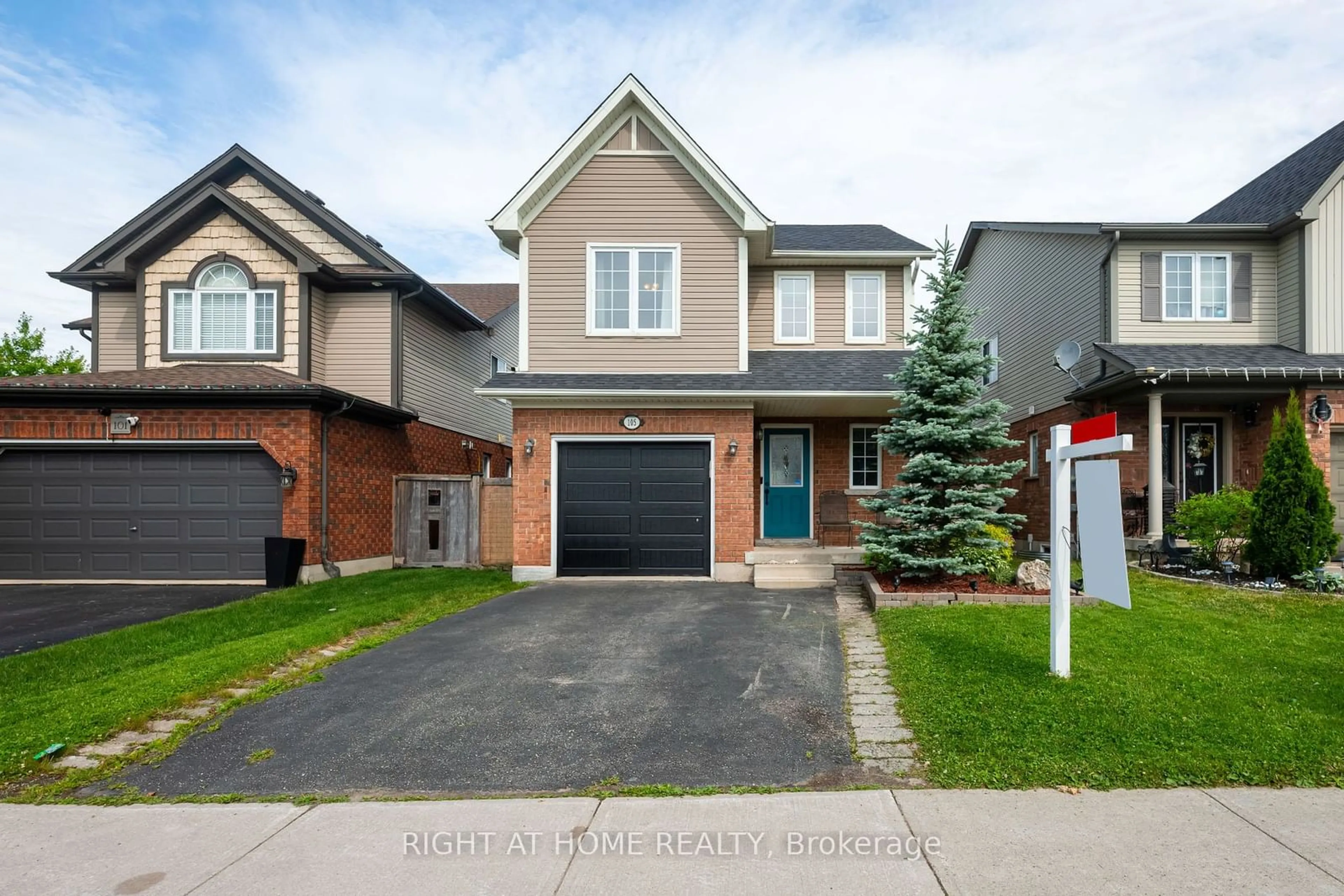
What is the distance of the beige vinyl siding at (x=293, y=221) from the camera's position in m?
14.6

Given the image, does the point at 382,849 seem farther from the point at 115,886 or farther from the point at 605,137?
the point at 605,137

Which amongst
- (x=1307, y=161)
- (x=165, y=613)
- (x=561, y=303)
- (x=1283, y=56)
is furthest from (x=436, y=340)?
(x=1307, y=161)

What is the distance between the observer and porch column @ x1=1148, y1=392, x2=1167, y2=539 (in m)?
11.7

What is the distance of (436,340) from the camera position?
1639 cm

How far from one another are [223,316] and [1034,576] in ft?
48.4

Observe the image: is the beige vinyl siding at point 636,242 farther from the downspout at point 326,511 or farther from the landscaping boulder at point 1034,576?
the landscaping boulder at point 1034,576

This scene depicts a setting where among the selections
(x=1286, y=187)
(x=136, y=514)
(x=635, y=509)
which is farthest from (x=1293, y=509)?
(x=136, y=514)

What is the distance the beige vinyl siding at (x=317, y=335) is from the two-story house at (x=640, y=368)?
14.3 feet

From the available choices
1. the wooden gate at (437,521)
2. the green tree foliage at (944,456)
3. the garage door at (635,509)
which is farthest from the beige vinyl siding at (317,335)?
the green tree foliage at (944,456)

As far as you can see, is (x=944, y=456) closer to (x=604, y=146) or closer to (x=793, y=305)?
(x=793, y=305)

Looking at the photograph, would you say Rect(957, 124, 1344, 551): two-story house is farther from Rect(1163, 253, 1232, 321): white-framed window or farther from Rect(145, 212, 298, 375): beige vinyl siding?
Rect(145, 212, 298, 375): beige vinyl siding

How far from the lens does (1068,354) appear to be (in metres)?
12.9

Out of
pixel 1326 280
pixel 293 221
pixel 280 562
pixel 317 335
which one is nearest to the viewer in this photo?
pixel 280 562

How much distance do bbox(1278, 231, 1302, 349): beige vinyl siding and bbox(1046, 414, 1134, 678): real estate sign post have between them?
10.9 metres
